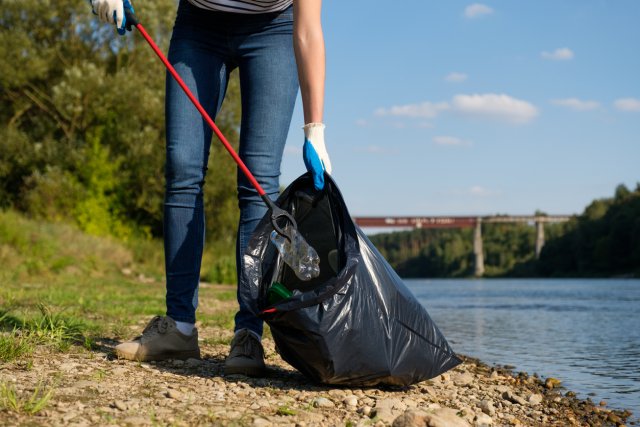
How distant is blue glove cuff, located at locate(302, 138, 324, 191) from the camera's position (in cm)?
255

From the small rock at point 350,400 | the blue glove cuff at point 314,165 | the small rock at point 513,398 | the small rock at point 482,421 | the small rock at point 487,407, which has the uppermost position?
the blue glove cuff at point 314,165

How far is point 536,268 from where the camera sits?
5984 centimetres

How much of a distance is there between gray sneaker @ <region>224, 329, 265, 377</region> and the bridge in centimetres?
4247

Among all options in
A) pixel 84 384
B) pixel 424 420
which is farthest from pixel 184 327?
pixel 424 420

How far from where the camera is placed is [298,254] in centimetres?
248

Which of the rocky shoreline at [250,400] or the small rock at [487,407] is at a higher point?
the rocky shoreline at [250,400]

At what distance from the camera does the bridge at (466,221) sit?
171 ft

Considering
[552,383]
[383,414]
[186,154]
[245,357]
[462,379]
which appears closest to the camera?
[383,414]

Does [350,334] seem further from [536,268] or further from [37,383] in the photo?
[536,268]

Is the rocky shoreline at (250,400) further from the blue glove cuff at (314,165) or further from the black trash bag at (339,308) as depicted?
the blue glove cuff at (314,165)

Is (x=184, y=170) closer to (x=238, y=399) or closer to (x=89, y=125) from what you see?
(x=238, y=399)

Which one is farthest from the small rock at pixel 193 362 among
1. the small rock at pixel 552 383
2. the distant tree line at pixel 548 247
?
the distant tree line at pixel 548 247

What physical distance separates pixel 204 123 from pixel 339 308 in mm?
1008

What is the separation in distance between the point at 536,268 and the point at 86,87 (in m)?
49.5
